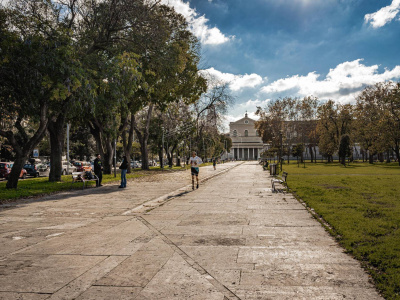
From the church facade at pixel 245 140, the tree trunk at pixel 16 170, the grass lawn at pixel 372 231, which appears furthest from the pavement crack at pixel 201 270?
the church facade at pixel 245 140

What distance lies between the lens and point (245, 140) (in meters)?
124

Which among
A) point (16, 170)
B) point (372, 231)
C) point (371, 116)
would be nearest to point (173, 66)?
point (16, 170)

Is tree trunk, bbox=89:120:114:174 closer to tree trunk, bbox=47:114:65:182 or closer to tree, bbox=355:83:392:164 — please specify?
tree trunk, bbox=47:114:65:182

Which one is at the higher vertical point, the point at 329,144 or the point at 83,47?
the point at 83,47

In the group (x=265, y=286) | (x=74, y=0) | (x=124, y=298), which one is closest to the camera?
(x=124, y=298)

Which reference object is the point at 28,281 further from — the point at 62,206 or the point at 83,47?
the point at 83,47

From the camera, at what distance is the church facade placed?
4786 inches

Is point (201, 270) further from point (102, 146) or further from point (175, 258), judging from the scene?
point (102, 146)

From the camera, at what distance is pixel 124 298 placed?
3.61m

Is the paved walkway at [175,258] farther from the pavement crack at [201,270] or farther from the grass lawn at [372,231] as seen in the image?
the grass lawn at [372,231]

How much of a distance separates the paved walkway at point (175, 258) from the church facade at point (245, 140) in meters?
113

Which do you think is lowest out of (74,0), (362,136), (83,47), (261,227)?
(261,227)

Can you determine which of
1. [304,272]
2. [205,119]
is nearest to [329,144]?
[205,119]

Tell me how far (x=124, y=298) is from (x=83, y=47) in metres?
17.7
